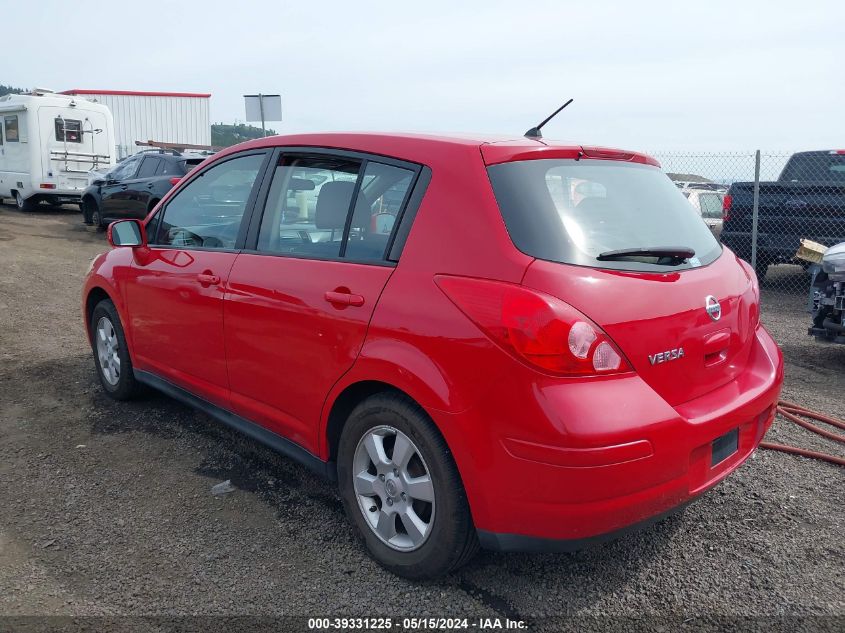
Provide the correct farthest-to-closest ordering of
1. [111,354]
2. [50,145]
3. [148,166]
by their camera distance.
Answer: [50,145] < [148,166] < [111,354]

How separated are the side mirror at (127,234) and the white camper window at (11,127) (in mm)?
16230

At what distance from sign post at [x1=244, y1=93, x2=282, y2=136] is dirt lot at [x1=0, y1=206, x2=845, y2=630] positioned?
403 inches

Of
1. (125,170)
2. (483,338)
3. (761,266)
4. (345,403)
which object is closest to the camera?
(483,338)

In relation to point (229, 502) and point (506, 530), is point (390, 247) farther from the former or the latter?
point (229, 502)

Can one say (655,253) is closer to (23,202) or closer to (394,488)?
(394,488)

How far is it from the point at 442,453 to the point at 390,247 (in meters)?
0.84

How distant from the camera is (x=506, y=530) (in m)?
2.52

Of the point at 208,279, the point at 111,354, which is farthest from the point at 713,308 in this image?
the point at 111,354

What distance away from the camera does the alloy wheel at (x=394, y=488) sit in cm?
277

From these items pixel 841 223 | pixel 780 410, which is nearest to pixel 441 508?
pixel 780 410

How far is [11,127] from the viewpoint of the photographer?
1808cm

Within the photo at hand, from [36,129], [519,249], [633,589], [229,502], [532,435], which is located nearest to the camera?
[532,435]

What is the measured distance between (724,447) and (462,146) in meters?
1.55

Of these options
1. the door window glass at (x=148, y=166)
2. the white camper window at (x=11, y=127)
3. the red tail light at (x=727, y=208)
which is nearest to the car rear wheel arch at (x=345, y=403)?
the red tail light at (x=727, y=208)
